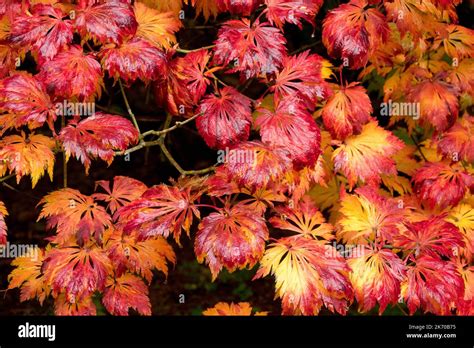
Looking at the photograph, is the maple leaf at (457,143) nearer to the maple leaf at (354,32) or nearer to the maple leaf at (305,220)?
the maple leaf at (354,32)

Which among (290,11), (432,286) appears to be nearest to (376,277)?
(432,286)

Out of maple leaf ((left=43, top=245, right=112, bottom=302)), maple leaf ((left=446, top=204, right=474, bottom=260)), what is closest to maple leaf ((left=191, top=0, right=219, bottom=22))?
maple leaf ((left=43, top=245, right=112, bottom=302))

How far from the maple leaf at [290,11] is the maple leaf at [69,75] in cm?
68

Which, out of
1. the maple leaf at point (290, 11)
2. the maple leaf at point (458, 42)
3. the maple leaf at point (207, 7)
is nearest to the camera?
the maple leaf at point (290, 11)

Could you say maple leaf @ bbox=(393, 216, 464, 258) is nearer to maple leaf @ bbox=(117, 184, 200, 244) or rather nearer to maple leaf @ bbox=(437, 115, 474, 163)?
maple leaf @ bbox=(437, 115, 474, 163)

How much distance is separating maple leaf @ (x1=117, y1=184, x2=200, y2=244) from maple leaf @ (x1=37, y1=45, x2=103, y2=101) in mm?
417

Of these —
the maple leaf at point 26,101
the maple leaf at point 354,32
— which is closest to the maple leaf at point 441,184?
the maple leaf at point 354,32

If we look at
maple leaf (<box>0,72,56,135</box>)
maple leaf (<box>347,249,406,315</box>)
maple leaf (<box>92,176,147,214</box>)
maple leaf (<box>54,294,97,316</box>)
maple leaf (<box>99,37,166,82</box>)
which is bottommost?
maple leaf (<box>54,294,97,316</box>)

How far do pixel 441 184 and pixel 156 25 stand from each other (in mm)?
1323

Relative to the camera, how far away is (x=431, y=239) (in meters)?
2.49

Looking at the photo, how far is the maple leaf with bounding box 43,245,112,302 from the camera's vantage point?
7.54ft

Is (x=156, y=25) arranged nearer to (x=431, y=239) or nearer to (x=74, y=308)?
(x=74, y=308)

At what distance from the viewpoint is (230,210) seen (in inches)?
92.7

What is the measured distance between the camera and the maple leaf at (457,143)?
284 cm
